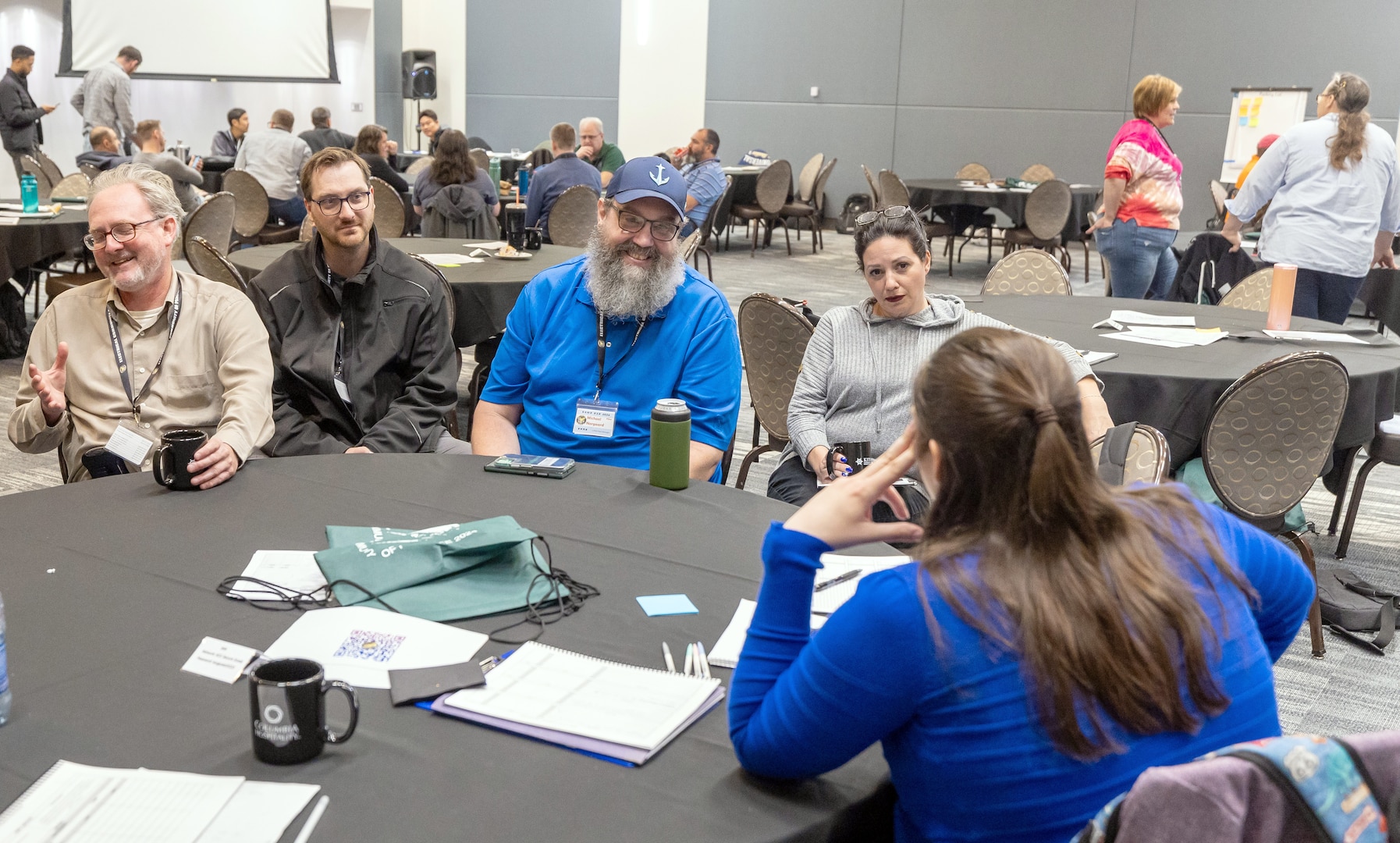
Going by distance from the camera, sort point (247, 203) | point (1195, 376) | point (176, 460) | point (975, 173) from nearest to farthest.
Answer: point (176, 460) < point (1195, 376) < point (247, 203) < point (975, 173)


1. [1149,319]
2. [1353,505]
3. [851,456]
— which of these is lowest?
[1353,505]

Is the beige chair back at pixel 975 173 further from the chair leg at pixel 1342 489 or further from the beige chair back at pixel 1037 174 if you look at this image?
the chair leg at pixel 1342 489

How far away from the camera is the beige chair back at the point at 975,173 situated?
38.5 feet

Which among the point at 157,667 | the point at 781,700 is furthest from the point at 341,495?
the point at 781,700

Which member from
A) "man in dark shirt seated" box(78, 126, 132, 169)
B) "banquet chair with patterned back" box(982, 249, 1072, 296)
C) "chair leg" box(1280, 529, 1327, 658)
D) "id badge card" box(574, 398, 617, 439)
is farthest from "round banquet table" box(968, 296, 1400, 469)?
"man in dark shirt seated" box(78, 126, 132, 169)

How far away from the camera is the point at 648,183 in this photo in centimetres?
262

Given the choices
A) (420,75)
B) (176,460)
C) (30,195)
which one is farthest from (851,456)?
(420,75)

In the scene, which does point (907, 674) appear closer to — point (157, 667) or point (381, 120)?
point (157, 667)

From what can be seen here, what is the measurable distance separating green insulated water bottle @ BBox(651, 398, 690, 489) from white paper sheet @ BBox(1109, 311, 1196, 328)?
251 centimetres

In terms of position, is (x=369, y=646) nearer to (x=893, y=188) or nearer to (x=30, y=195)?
(x=30, y=195)

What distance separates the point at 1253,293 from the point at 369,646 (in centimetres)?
428

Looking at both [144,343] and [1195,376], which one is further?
[1195,376]

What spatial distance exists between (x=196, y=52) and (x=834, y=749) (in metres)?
15.0

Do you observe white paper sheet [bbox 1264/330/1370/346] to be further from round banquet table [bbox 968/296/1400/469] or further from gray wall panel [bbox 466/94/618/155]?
gray wall panel [bbox 466/94/618/155]
